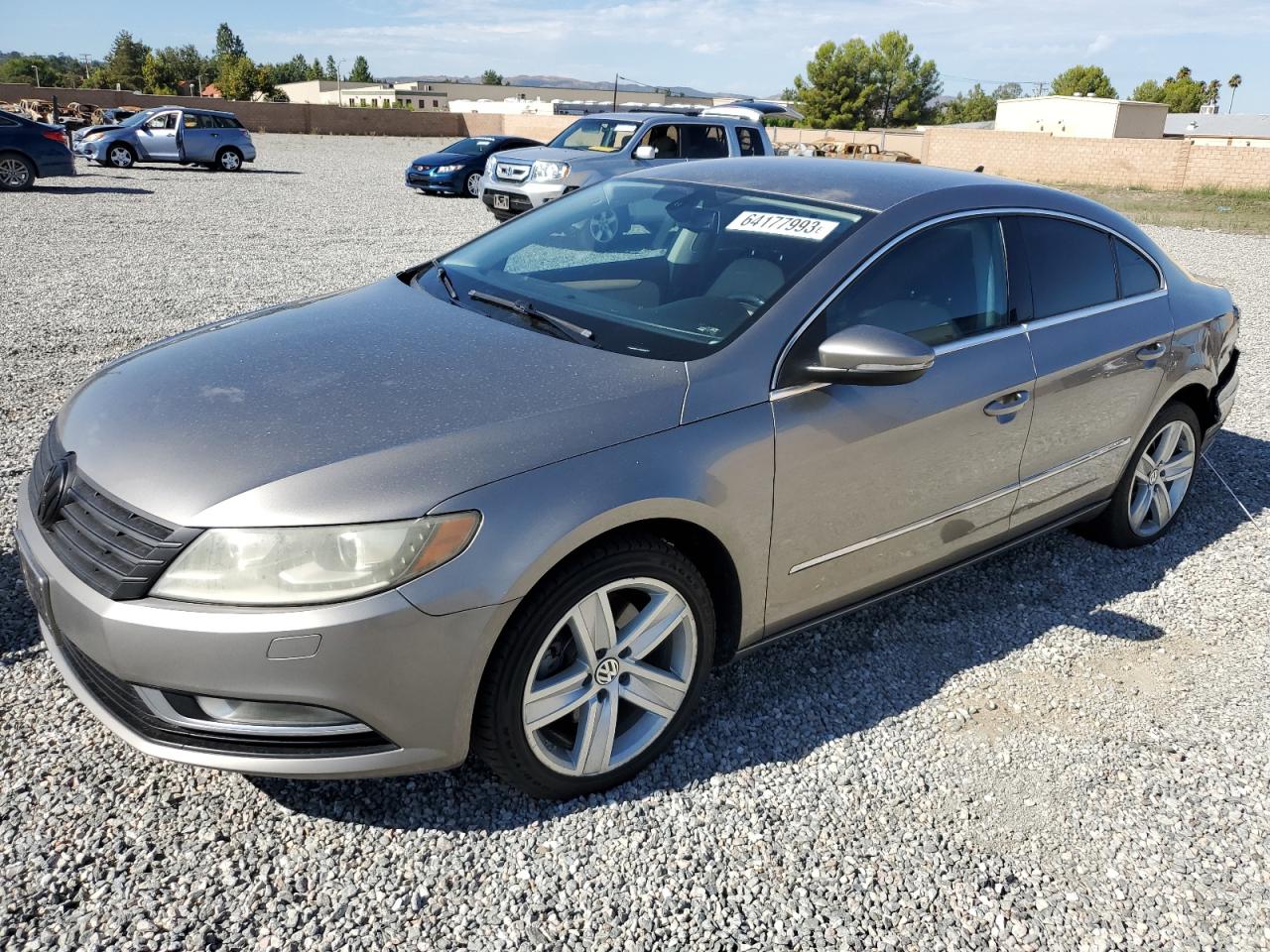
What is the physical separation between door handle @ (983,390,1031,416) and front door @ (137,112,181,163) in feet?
81.2

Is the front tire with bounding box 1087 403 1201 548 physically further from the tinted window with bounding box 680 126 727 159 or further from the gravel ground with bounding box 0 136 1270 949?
the tinted window with bounding box 680 126 727 159

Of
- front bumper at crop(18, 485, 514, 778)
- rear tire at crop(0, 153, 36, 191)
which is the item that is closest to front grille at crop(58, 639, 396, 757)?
front bumper at crop(18, 485, 514, 778)

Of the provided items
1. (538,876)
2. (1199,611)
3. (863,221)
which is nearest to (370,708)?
(538,876)

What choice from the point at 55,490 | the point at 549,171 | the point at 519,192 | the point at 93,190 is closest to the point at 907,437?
the point at 55,490

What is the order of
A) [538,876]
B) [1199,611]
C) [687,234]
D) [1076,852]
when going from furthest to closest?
[1199,611] < [687,234] < [1076,852] < [538,876]

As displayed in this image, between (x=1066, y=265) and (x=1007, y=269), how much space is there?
1.37 ft

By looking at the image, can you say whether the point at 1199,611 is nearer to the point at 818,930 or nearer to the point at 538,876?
the point at 818,930

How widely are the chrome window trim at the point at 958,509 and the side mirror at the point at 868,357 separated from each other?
14 cm

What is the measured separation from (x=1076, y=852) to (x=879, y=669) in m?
0.99

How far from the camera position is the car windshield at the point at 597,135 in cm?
1491

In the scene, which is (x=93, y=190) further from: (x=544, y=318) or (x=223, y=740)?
(x=223, y=740)

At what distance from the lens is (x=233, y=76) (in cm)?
9494

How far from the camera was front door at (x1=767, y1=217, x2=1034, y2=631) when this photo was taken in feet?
10.0

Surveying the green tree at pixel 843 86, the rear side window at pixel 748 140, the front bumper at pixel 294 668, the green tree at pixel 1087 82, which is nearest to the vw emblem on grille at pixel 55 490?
the front bumper at pixel 294 668
